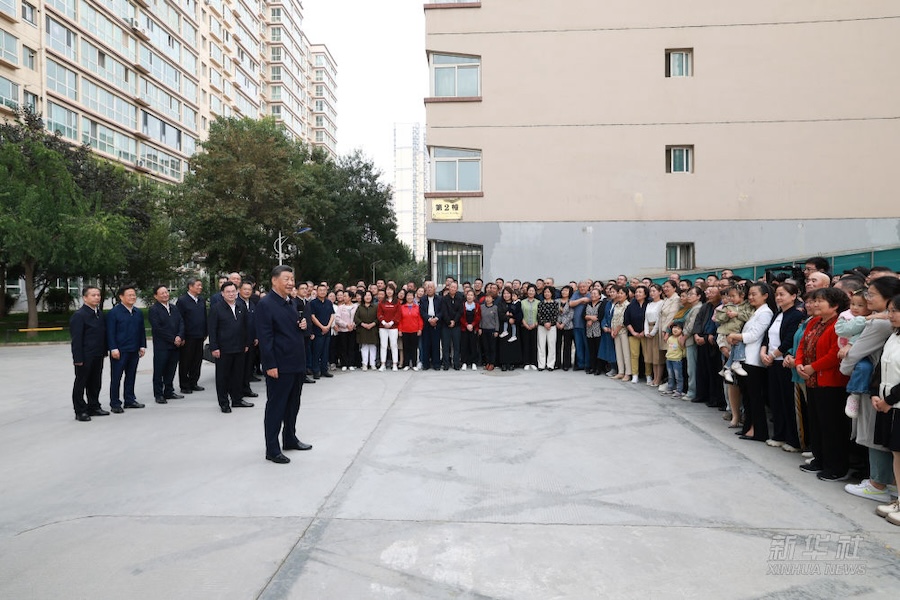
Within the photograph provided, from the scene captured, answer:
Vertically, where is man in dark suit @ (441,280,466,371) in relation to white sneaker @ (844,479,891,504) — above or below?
above

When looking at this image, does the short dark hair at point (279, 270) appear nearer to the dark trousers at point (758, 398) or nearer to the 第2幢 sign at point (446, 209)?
the dark trousers at point (758, 398)

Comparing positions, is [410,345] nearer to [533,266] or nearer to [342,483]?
[342,483]

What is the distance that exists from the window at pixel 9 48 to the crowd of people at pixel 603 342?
31.4m

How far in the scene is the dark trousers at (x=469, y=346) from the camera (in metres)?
12.9

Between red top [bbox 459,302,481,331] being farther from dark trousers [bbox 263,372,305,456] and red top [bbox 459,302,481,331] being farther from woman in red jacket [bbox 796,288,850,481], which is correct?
woman in red jacket [bbox 796,288,850,481]

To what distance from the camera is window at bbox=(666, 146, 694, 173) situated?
21.4 m

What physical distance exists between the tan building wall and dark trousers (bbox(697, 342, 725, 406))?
13169mm

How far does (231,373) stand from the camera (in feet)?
29.1

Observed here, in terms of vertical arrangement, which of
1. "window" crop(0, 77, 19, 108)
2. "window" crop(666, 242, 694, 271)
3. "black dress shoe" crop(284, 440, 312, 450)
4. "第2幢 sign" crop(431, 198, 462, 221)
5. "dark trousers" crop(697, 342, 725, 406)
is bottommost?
"black dress shoe" crop(284, 440, 312, 450)

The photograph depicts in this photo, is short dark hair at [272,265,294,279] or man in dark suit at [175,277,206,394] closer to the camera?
short dark hair at [272,265,294,279]

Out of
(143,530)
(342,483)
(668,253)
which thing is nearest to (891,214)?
(668,253)

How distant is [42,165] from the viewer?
22.2m

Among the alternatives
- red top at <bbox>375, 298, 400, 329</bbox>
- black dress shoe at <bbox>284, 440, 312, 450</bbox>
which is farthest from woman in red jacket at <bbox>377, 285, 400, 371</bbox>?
black dress shoe at <bbox>284, 440, 312, 450</bbox>

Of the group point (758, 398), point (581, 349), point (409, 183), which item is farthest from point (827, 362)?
point (409, 183)
